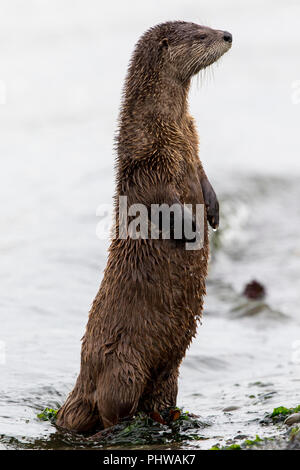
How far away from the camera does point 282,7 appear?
34.0m

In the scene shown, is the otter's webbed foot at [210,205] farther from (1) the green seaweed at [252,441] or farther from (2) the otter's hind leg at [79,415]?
(1) the green seaweed at [252,441]

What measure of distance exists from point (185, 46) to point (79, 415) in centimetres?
313

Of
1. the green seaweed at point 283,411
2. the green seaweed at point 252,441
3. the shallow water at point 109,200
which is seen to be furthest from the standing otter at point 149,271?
the green seaweed at point 252,441

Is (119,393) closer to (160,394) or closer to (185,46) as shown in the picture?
(160,394)

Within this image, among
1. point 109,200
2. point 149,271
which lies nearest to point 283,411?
point 149,271

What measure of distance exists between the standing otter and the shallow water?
21.3 inches

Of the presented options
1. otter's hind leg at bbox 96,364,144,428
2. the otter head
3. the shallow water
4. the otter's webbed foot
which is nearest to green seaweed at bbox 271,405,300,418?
the shallow water

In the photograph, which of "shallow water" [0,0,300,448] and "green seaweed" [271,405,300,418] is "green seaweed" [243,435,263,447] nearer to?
"shallow water" [0,0,300,448]

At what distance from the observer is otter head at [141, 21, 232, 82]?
7215mm

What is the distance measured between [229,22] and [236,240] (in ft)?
59.8

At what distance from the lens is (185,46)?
725 cm

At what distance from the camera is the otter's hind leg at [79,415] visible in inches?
273

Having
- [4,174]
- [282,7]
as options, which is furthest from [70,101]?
[282,7]
